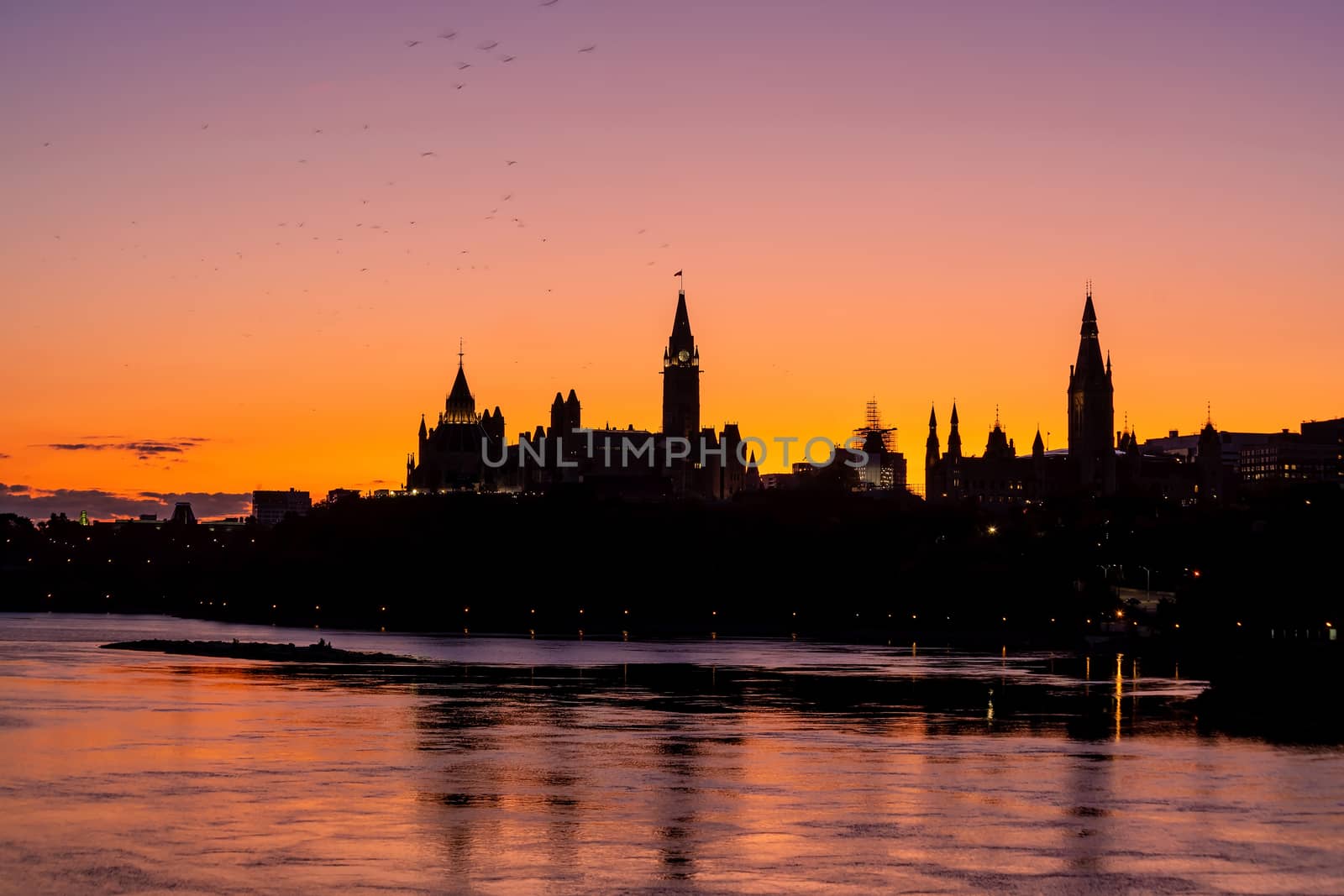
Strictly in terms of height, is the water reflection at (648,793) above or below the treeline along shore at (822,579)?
below

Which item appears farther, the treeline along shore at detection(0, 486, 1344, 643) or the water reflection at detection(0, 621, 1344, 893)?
the treeline along shore at detection(0, 486, 1344, 643)

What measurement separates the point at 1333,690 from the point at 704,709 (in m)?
25.9

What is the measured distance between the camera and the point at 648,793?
4647cm

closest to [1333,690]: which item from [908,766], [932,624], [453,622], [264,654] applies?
[908,766]

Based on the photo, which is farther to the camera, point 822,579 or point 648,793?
point 822,579

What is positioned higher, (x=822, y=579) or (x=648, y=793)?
(x=822, y=579)

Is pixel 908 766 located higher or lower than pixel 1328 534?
lower

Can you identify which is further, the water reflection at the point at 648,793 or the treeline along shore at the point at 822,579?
the treeline along shore at the point at 822,579

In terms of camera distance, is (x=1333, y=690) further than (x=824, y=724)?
Yes

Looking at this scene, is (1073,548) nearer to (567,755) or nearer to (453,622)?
(453,622)

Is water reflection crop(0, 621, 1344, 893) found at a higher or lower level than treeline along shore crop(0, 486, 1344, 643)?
lower

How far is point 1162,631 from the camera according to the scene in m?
130

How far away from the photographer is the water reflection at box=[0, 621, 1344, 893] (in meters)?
35.0

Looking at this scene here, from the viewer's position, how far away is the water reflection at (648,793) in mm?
35000
